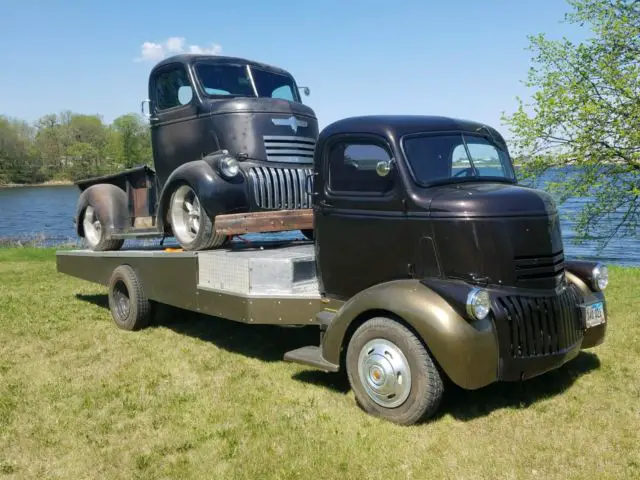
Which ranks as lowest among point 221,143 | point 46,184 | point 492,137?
point 492,137

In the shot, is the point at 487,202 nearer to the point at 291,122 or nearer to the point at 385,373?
the point at 385,373

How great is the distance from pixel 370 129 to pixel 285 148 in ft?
6.83

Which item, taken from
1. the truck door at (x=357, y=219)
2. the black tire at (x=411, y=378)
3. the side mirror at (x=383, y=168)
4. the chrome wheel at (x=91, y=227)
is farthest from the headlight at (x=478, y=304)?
the chrome wheel at (x=91, y=227)

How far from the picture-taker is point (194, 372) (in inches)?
224

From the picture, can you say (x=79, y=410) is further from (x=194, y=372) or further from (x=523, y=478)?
(x=523, y=478)

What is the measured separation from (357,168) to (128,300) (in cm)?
378

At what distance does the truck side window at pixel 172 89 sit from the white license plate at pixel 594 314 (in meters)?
4.69

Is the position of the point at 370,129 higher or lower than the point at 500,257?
higher

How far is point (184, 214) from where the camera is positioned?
6.95 meters

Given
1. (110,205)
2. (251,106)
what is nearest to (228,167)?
(251,106)

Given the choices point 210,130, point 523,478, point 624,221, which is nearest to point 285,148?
point 210,130

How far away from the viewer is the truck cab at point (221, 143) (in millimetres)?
6383

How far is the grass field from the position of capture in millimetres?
3707

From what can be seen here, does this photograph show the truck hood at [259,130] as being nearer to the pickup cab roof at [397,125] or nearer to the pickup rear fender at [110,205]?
the pickup cab roof at [397,125]
